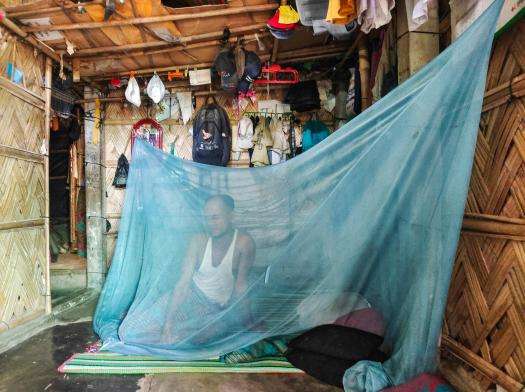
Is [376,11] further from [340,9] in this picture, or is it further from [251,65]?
[251,65]

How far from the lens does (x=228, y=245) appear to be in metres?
2.18

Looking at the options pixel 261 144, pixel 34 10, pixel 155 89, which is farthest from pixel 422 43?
pixel 34 10

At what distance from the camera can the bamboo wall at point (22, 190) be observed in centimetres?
264

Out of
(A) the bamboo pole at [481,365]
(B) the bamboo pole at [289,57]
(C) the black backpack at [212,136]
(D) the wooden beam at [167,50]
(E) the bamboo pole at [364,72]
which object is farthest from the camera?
(C) the black backpack at [212,136]

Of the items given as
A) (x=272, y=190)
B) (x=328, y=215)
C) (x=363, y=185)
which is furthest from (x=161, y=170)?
(x=363, y=185)

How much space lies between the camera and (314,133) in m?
3.78

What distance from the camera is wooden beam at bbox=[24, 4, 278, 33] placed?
2629 millimetres

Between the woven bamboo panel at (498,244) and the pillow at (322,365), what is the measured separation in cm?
65

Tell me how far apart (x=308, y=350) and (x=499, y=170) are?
1447 millimetres

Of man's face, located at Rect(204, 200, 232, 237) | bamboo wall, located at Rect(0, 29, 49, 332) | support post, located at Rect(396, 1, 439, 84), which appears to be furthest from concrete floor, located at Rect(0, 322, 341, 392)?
support post, located at Rect(396, 1, 439, 84)

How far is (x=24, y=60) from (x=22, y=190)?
1.18 metres

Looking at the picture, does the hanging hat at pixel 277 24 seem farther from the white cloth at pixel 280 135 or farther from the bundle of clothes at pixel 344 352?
the bundle of clothes at pixel 344 352

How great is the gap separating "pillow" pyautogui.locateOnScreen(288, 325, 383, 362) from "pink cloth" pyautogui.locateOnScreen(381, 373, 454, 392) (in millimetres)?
355

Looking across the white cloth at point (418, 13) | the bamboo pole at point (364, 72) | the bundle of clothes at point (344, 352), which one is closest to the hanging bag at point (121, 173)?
the bundle of clothes at point (344, 352)
